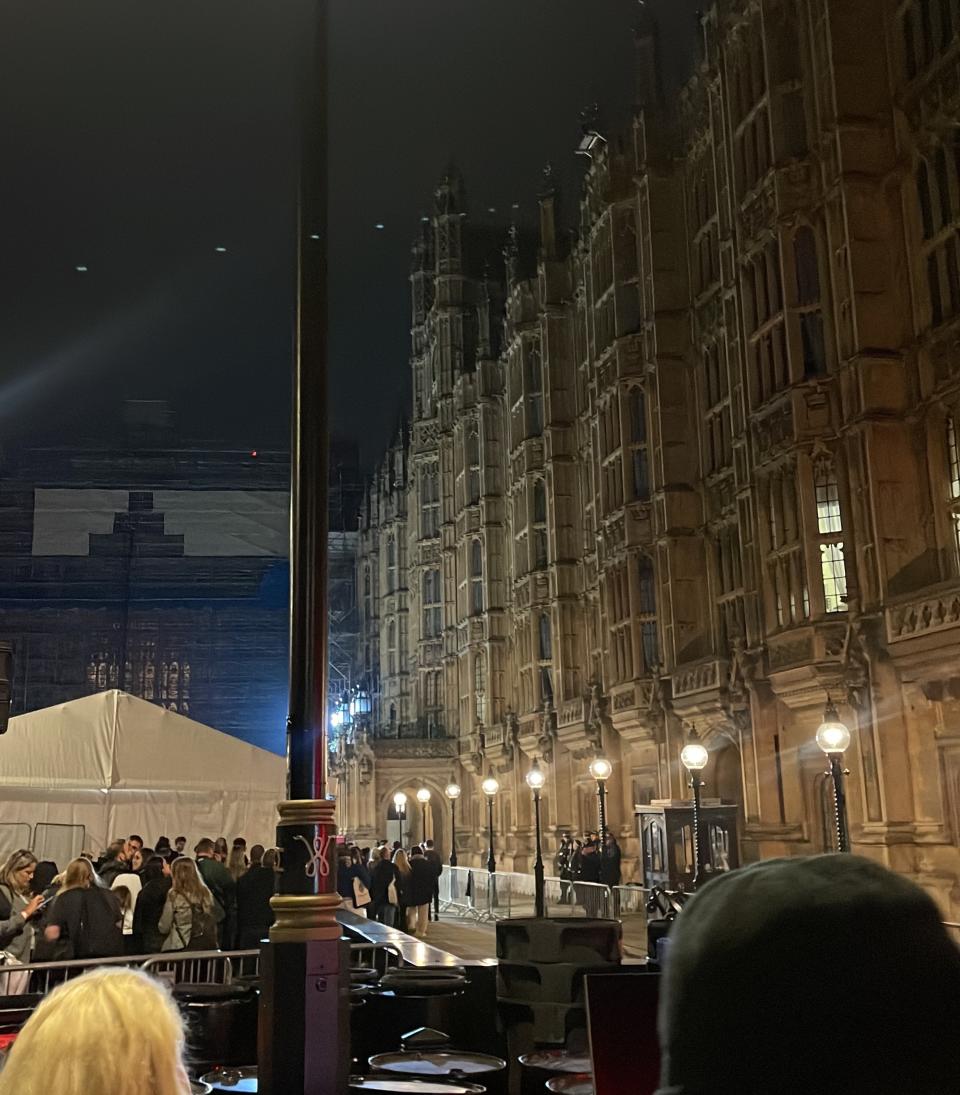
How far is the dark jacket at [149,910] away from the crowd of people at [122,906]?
10 mm

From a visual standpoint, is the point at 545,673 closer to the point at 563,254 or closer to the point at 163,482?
the point at 563,254

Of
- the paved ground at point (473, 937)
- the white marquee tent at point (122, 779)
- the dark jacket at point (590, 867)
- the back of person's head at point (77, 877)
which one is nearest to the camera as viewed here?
the back of person's head at point (77, 877)

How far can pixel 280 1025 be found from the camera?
5.68 meters

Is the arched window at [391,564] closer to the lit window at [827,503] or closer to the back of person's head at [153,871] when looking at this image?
the lit window at [827,503]

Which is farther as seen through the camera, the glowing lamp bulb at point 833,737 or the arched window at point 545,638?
the arched window at point 545,638

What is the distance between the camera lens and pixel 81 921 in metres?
9.99

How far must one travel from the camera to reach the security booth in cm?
2039

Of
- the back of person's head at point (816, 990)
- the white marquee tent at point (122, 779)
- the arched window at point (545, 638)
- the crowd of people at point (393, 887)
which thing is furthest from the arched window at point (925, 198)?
the arched window at point (545, 638)

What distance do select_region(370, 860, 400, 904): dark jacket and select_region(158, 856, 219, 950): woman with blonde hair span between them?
33.1 ft

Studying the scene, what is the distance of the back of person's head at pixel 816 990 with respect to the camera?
106cm

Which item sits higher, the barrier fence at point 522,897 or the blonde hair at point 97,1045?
the blonde hair at point 97,1045

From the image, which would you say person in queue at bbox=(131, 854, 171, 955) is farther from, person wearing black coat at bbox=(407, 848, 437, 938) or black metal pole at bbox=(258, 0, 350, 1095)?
person wearing black coat at bbox=(407, 848, 437, 938)

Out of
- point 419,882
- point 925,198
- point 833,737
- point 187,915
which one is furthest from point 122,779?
point 925,198

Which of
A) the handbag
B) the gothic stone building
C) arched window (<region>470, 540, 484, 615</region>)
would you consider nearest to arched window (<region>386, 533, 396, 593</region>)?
arched window (<region>470, 540, 484, 615</region>)
